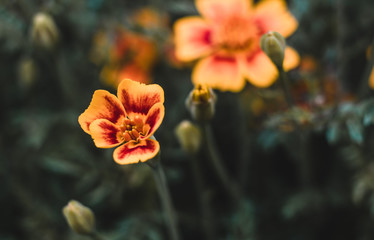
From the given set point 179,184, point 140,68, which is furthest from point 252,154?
point 140,68

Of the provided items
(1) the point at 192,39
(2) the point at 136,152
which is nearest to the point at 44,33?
(1) the point at 192,39

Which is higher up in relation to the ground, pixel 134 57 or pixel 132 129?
pixel 134 57

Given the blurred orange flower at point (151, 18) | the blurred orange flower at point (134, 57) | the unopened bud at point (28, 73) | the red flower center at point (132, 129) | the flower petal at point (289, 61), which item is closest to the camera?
the red flower center at point (132, 129)

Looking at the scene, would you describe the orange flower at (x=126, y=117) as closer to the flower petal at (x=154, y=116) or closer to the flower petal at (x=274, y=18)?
the flower petal at (x=154, y=116)

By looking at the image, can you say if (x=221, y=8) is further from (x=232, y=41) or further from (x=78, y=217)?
(x=78, y=217)

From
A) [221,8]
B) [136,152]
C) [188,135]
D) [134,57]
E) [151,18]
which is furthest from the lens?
[151,18]

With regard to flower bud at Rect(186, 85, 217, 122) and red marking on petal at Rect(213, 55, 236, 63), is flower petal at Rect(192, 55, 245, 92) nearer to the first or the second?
red marking on petal at Rect(213, 55, 236, 63)

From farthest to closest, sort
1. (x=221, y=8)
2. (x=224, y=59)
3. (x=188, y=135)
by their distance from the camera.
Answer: (x=221, y=8)
(x=224, y=59)
(x=188, y=135)

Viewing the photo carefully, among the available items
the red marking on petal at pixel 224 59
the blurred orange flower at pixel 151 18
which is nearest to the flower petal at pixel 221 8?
the red marking on petal at pixel 224 59
